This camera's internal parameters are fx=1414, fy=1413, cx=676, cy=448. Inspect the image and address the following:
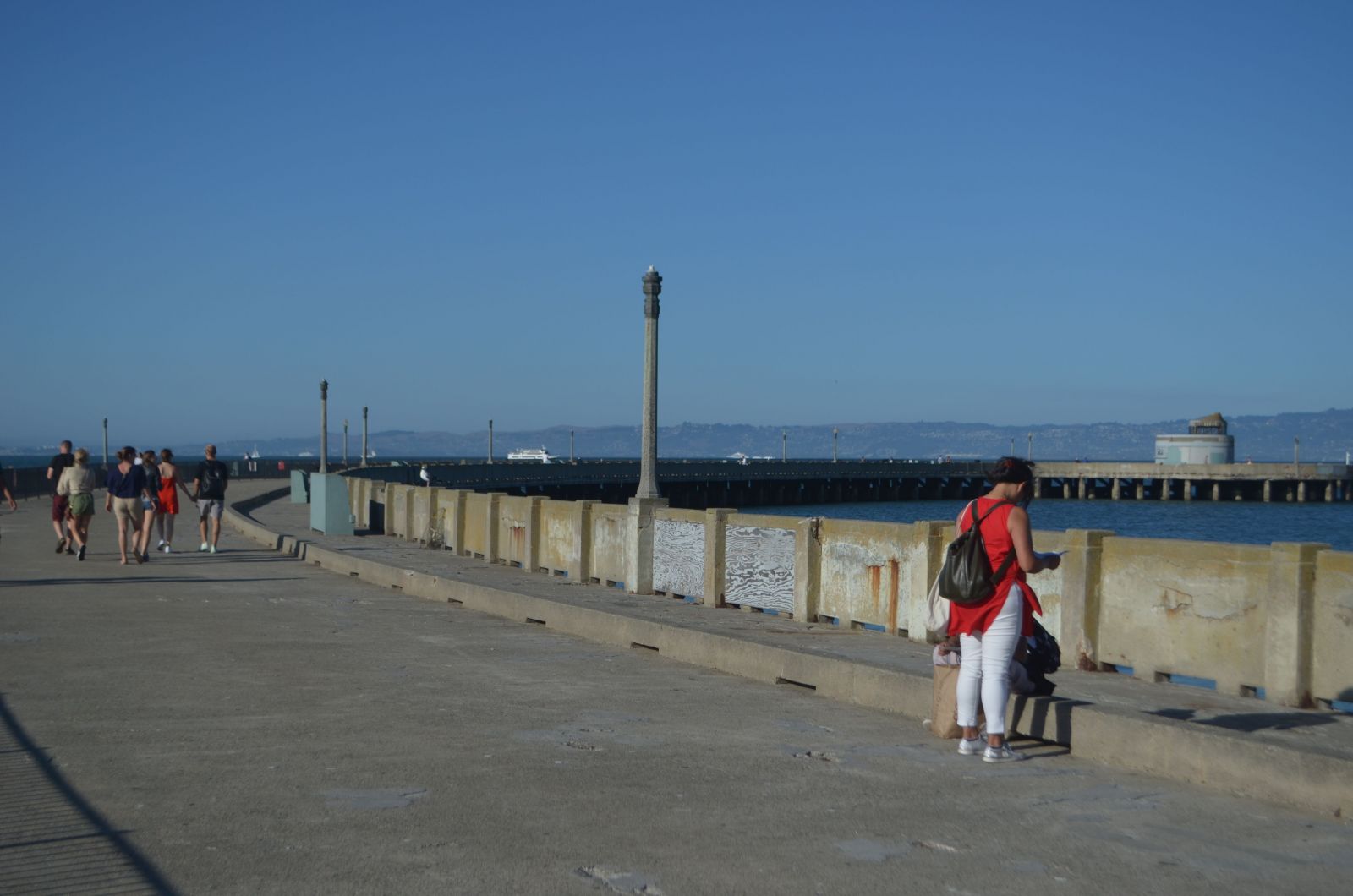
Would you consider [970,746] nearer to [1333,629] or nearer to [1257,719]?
[1257,719]

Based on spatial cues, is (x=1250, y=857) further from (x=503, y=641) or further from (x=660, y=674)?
(x=503, y=641)

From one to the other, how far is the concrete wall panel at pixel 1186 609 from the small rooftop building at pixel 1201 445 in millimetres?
124192

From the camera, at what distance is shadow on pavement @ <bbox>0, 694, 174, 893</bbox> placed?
567cm

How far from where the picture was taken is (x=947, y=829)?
675 cm

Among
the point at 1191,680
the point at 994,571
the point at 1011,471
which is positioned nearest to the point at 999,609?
the point at 994,571

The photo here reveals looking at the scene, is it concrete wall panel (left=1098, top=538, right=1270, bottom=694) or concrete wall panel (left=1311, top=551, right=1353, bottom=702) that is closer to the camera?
concrete wall panel (left=1311, top=551, right=1353, bottom=702)

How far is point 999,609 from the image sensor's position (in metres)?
8.03

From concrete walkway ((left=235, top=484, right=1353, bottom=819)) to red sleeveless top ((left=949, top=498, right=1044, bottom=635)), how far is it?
94 centimetres

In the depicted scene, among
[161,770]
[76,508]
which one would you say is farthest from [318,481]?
[161,770]

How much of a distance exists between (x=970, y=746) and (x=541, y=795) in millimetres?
2667

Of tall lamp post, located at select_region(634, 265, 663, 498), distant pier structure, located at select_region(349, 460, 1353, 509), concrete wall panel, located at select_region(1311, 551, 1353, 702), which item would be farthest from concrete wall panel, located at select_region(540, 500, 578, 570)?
distant pier structure, located at select_region(349, 460, 1353, 509)

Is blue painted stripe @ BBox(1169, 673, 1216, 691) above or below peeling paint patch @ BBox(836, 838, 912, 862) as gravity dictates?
below

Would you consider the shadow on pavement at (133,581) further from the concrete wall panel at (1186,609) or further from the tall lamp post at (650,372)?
the concrete wall panel at (1186,609)

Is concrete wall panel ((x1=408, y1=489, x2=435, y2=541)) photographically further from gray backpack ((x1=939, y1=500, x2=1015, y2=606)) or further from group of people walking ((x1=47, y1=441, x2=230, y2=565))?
gray backpack ((x1=939, y1=500, x2=1015, y2=606))
